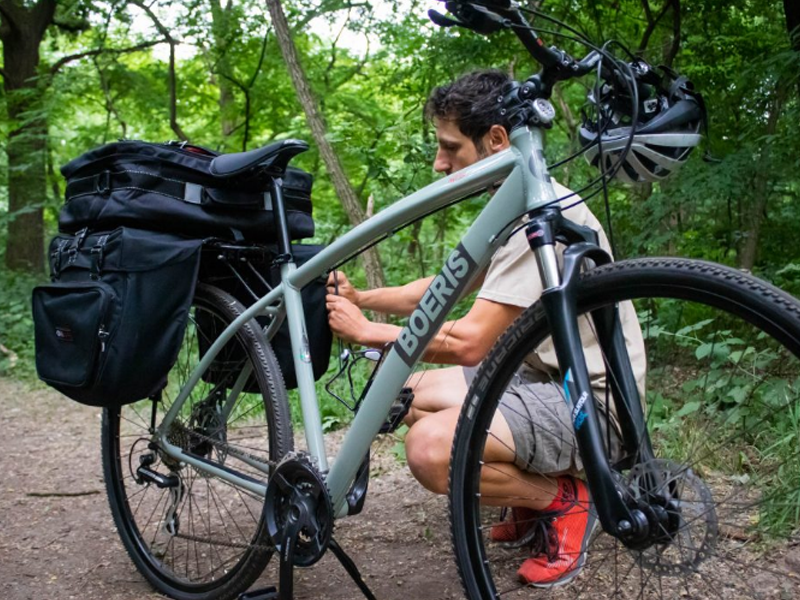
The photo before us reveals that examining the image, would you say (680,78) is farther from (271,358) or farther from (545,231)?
(271,358)

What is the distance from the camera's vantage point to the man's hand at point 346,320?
2.33 meters

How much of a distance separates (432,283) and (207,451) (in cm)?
118

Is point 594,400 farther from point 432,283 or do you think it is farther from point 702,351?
point 432,283

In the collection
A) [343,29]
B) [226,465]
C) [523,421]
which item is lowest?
[226,465]

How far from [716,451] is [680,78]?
769 millimetres

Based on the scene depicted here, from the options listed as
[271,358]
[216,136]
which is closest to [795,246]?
[271,358]

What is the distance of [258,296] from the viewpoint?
8.54 feet

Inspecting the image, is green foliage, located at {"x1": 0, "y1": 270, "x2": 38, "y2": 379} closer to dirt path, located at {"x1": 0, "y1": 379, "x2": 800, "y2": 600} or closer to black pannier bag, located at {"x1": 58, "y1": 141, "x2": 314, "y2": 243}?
dirt path, located at {"x1": 0, "y1": 379, "x2": 800, "y2": 600}

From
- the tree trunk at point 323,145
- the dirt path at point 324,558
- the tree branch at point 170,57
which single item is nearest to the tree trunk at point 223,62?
the tree branch at point 170,57

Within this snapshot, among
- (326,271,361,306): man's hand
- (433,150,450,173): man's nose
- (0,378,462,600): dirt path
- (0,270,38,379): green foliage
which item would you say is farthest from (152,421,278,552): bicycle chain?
(0,270,38,379): green foliage

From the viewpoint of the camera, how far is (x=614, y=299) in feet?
4.98

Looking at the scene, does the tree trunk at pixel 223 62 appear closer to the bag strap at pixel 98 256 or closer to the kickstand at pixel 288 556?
the bag strap at pixel 98 256

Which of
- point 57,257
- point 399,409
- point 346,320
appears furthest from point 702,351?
point 57,257

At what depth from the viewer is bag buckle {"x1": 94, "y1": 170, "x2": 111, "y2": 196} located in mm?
2375
